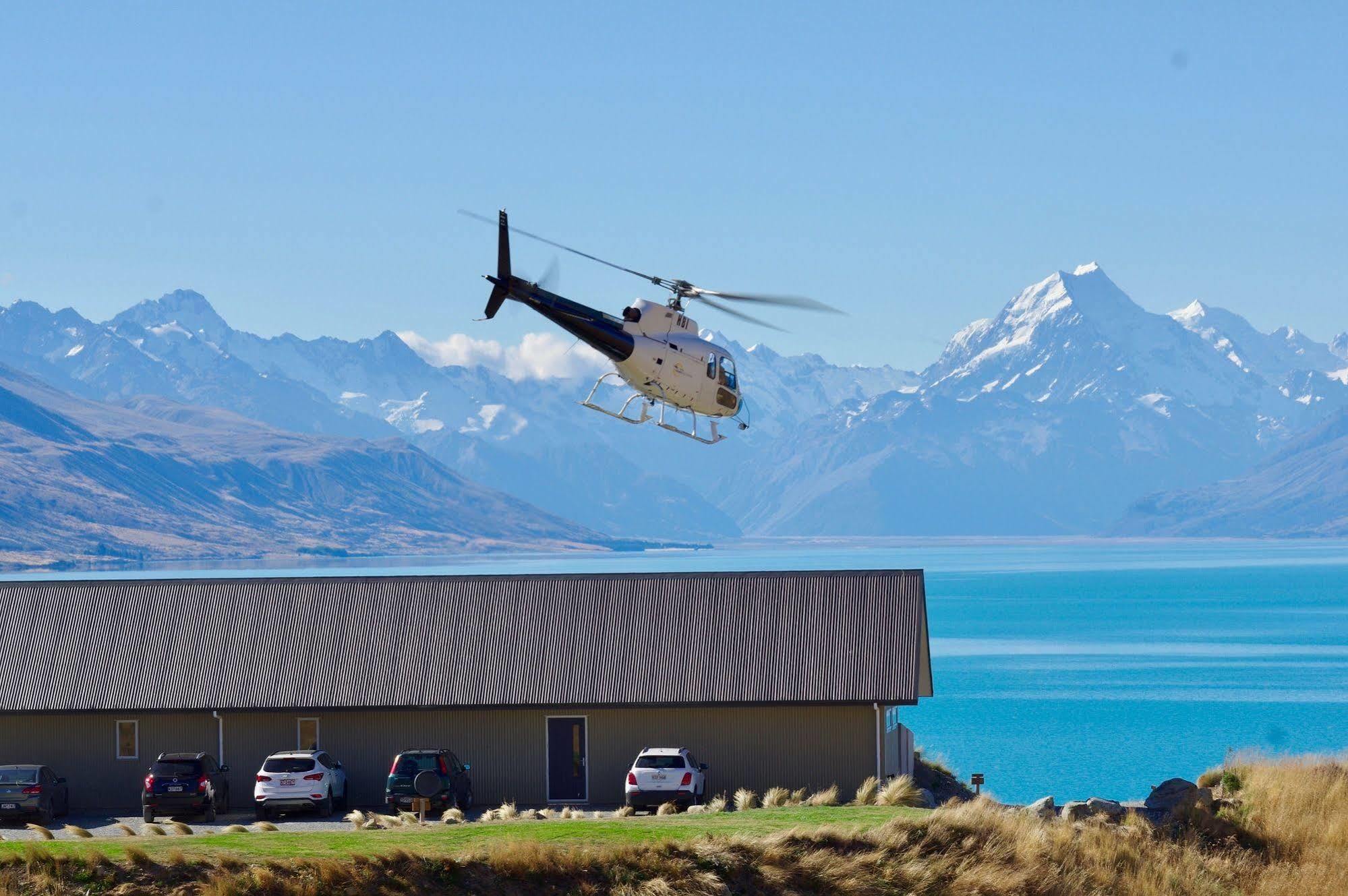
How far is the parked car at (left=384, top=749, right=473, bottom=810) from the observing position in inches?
1564

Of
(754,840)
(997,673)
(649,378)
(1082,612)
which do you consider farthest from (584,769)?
(1082,612)

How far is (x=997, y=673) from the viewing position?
12000cm

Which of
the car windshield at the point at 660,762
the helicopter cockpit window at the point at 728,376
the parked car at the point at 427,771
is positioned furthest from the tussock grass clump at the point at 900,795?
the helicopter cockpit window at the point at 728,376

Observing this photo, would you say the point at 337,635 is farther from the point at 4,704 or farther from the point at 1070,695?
the point at 1070,695

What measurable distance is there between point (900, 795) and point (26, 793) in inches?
742

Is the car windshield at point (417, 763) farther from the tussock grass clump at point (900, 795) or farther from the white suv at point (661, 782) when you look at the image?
the tussock grass clump at point (900, 795)

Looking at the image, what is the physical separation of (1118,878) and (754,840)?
21.0 feet

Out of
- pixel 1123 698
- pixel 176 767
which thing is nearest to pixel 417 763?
pixel 176 767

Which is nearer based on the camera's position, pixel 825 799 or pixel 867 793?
pixel 825 799

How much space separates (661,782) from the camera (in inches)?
1558

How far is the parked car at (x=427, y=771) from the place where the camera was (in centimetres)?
3972

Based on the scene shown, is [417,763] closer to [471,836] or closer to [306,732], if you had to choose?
[306,732]

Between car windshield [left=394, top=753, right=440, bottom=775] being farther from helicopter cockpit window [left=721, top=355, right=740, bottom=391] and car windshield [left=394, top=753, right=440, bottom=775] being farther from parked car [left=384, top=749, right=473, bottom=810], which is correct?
helicopter cockpit window [left=721, top=355, right=740, bottom=391]

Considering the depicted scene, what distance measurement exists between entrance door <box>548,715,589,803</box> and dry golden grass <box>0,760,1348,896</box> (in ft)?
36.9
